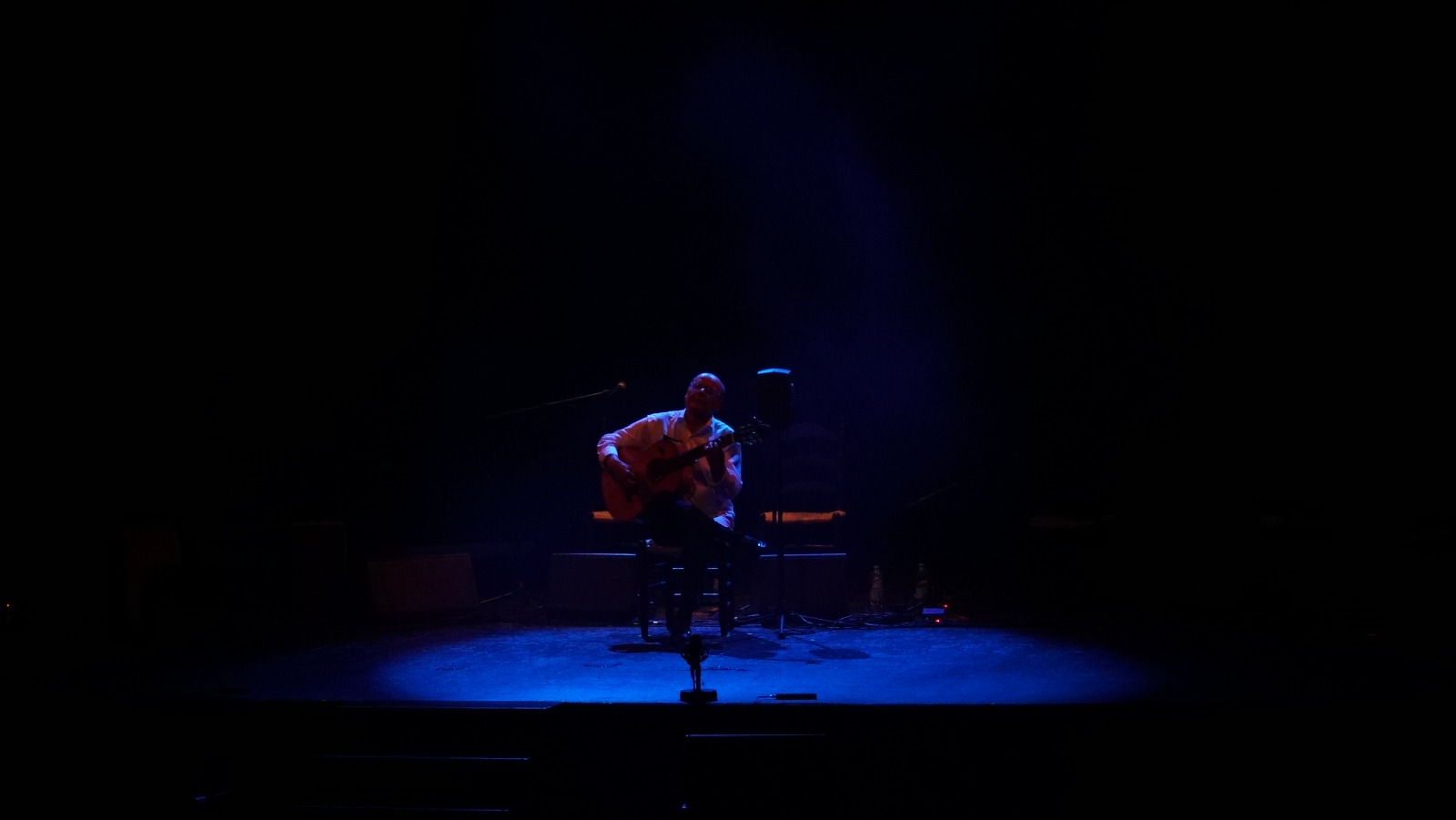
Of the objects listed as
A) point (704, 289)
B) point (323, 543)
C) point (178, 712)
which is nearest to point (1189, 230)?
point (704, 289)

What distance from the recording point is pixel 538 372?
8953 mm

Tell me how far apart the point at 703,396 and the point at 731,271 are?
293 centimetres

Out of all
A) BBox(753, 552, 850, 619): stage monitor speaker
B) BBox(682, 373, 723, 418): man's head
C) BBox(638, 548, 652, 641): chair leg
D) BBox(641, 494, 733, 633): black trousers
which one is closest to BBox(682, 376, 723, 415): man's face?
BBox(682, 373, 723, 418): man's head

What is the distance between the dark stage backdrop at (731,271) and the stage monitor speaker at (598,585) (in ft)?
4.00

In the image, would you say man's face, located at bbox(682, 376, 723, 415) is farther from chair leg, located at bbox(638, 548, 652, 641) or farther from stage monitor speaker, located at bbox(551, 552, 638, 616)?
stage monitor speaker, located at bbox(551, 552, 638, 616)

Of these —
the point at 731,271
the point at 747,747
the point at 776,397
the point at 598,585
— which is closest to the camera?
the point at 747,747

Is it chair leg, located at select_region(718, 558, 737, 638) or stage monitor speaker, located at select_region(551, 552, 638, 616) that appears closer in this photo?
chair leg, located at select_region(718, 558, 737, 638)

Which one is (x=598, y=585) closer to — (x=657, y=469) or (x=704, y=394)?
(x=657, y=469)

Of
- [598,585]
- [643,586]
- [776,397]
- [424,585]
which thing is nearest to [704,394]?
[776,397]

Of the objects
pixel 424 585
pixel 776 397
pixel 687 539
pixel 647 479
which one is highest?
pixel 776 397

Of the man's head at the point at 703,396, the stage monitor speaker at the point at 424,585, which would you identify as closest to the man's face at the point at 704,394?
the man's head at the point at 703,396

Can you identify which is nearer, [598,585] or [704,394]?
[704,394]

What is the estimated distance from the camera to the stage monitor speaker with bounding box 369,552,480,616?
664cm

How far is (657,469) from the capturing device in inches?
237
